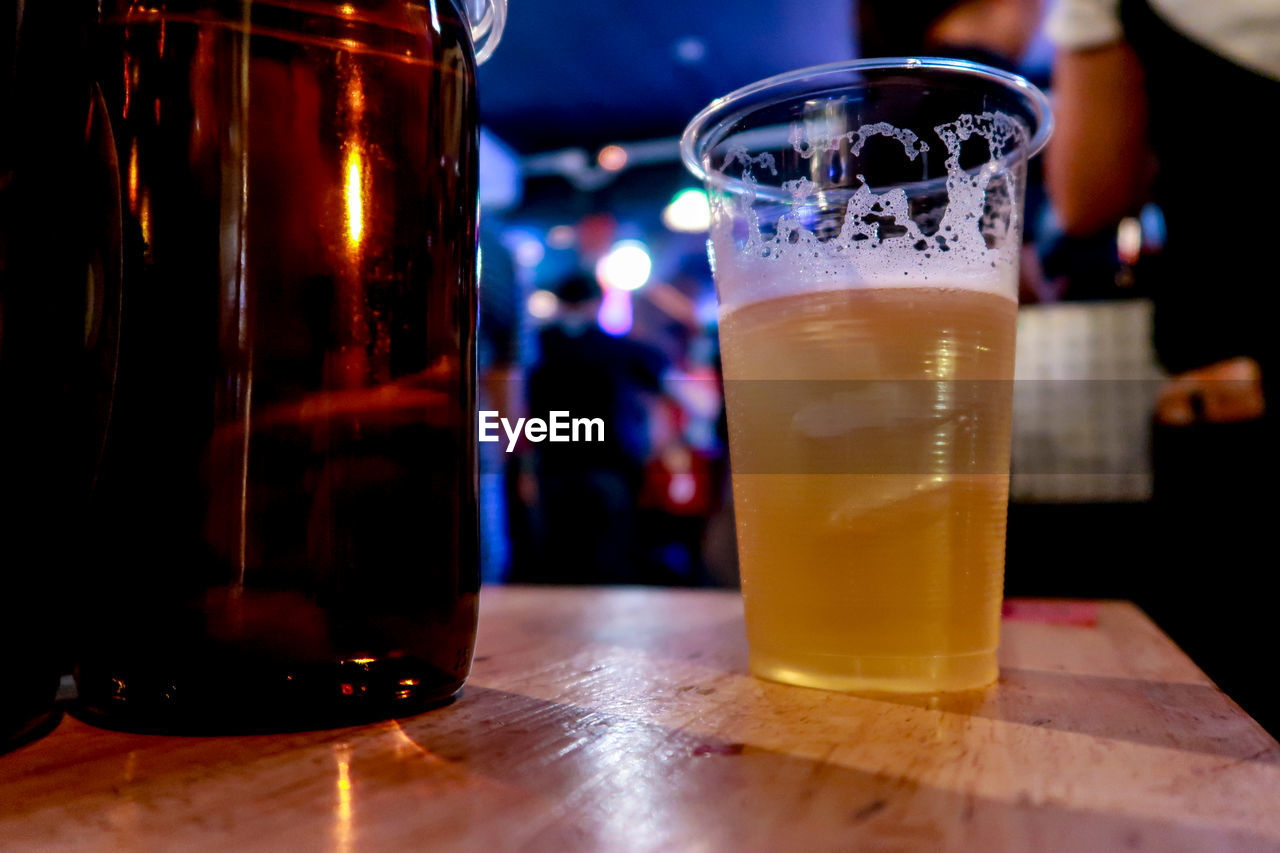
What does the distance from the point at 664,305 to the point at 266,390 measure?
8.31 meters

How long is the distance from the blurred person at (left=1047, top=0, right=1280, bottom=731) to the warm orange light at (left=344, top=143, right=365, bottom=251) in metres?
0.82

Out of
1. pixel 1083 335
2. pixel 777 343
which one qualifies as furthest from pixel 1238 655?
pixel 777 343

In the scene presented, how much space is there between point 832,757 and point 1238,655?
86 centimetres

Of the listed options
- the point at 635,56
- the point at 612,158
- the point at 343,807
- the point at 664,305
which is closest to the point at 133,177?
the point at 343,807

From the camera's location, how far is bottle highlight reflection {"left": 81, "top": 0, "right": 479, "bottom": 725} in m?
0.34

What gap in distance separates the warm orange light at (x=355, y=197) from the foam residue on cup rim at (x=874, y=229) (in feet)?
0.67

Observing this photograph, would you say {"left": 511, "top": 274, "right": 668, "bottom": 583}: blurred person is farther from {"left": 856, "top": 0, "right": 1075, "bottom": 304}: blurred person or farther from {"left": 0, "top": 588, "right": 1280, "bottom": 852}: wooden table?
{"left": 0, "top": 588, "right": 1280, "bottom": 852}: wooden table

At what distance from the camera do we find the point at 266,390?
1.14ft

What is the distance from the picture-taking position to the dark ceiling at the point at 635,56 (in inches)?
169

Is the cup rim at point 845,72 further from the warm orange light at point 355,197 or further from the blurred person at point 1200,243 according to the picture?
the blurred person at point 1200,243

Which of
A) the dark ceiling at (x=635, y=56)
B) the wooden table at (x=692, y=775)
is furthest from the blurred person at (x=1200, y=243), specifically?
the dark ceiling at (x=635, y=56)

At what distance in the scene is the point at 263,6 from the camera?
365 millimetres

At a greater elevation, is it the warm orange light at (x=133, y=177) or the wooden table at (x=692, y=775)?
the warm orange light at (x=133, y=177)

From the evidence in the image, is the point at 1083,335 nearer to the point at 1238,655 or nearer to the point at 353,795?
the point at 1238,655
